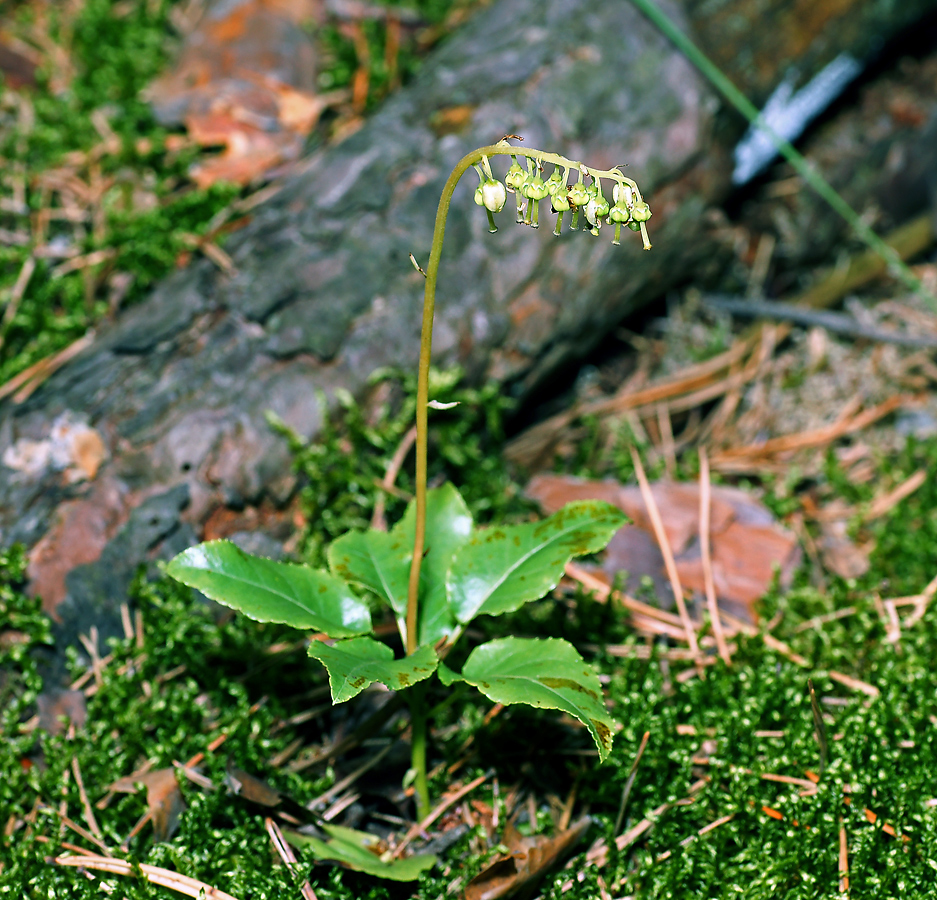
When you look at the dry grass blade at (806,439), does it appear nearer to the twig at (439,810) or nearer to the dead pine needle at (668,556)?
the dead pine needle at (668,556)

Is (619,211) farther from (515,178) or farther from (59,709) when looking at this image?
(59,709)

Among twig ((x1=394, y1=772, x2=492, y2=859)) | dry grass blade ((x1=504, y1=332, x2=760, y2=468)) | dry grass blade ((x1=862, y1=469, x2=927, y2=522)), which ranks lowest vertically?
twig ((x1=394, y1=772, x2=492, y2=859))

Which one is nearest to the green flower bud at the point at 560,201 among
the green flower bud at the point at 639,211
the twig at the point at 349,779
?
the green flower bud at the point at 639,211

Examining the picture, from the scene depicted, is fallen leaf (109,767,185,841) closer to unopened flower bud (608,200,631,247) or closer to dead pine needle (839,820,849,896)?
dead pine needle (839,820,849,896)

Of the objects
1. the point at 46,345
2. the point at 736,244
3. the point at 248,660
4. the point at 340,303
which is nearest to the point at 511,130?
the point at 340,303

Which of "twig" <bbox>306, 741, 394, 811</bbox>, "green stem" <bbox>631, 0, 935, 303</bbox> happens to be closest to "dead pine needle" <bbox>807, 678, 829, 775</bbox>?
"twig" <bbox>306, 741, 394, 811</bbox>

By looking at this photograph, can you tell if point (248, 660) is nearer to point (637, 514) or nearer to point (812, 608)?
point (637, 514)
